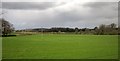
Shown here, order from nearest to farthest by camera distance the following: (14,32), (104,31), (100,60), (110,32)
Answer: (100,60), (110,32), (104,31), (14,32)

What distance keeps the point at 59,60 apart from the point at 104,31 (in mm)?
36684

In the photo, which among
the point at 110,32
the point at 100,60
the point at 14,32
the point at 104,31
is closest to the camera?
the point at 100,60

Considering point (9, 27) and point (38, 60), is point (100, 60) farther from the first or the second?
point (9, 27)

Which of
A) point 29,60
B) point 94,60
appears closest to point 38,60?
point 29,60

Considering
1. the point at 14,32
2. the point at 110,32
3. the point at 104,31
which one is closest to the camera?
the point at 110,32

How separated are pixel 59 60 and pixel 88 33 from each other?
38386 millimetres

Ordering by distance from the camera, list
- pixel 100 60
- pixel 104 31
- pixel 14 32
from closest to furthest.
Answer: pixel 100 60
pixel 104 31
pixel 14 32

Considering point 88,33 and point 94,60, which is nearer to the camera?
point 94,60

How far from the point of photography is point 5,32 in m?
52.0

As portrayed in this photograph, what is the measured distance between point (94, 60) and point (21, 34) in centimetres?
3819

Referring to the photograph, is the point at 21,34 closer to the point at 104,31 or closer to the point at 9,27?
the point at 9,27

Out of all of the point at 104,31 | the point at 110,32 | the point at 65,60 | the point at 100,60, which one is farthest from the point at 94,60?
the point at 104,31

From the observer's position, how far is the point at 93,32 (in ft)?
166

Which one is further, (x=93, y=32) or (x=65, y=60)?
(x=93, y=32)
